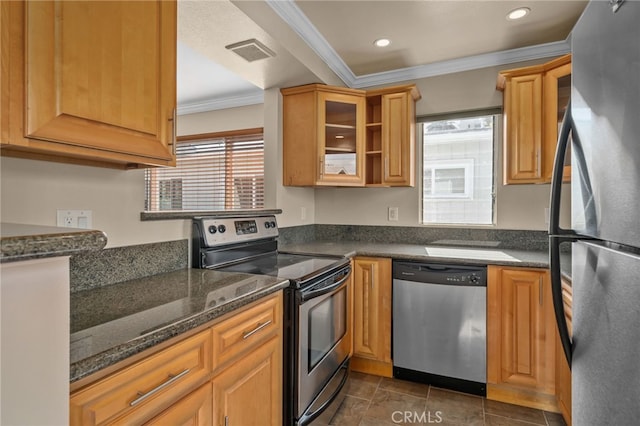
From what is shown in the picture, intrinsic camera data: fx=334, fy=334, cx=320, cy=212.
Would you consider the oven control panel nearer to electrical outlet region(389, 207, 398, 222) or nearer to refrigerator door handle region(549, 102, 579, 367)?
electrical outlet region(389, 207, 398, 222)

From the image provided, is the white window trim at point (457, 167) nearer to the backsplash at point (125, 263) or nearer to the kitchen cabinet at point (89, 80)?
the backsplash at point (125, 263)

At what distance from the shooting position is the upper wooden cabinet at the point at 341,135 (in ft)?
8.96

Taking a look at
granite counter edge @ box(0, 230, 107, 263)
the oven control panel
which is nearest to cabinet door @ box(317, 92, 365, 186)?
A: the oven control panel

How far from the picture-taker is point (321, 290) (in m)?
1.83

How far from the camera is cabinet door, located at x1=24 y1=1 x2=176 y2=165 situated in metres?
0.88

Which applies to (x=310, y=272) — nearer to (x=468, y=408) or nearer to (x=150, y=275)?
(x=150, y=275)

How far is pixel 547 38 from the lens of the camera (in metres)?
2.45

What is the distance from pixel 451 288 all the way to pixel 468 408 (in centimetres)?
75

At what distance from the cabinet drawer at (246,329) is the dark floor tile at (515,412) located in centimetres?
157

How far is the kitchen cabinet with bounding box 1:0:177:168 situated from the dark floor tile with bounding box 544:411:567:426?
2546 mm

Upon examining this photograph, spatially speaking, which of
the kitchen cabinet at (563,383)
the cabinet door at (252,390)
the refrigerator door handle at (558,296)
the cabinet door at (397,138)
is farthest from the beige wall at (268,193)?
the refrigerator door handle at (558,296)

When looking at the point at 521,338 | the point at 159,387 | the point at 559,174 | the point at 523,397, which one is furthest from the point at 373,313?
the point at 159,387

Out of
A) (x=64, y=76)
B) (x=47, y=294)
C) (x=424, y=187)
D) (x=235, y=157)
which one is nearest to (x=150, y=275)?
(x=64, y=76)

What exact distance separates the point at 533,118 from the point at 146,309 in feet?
8.51
